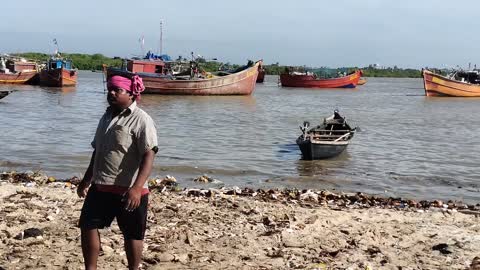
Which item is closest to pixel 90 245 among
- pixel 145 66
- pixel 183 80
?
pixel 183 80

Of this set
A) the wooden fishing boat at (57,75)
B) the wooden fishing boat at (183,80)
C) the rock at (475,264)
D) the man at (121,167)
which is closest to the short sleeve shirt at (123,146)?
the man at (121,167)

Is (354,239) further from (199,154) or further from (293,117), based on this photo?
(293,117)

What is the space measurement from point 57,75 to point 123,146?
1632 inches

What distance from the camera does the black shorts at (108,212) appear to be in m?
3.87

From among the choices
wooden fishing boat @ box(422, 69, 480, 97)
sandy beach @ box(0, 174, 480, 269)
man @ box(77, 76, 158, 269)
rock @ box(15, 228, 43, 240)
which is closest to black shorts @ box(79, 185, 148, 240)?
man @ box(77, 76, 158, 269)

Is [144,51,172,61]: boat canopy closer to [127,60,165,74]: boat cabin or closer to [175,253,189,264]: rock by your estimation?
[127,60,165,74]: boat cabin

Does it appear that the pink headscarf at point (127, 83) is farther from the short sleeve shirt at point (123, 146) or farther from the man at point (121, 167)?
the short sleeve shirt at point (123, 146)

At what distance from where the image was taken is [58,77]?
43000 mm

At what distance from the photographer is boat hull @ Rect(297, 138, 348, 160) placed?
12555 mm

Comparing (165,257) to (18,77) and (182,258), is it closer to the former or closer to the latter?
(182,258)

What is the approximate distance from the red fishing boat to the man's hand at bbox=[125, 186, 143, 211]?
42.5 m

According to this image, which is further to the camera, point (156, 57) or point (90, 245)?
point (156, 57)

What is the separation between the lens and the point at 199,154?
45.4 ft

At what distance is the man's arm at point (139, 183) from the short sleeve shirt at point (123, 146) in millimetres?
44
